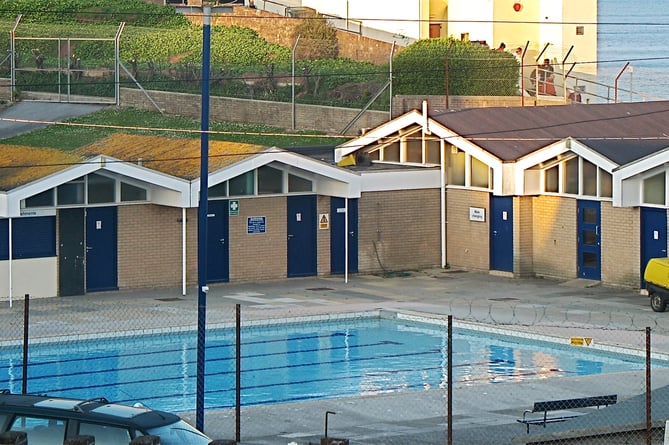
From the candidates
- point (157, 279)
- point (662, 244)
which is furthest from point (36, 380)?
point (662, 244)

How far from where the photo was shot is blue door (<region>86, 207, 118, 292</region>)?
34531 millimetres

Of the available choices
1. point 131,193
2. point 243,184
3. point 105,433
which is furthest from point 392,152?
point 105,433

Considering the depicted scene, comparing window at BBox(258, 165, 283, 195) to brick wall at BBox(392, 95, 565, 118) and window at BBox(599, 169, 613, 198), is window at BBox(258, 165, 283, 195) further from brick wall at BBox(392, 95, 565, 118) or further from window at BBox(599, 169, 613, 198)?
brick wall at BBox(392, 95, 565, 118)

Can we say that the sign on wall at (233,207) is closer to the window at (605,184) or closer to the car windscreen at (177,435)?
the window at (605,184)

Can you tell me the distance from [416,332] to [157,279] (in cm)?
698

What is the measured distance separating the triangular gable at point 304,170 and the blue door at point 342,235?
0.57 m

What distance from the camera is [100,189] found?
34.5m

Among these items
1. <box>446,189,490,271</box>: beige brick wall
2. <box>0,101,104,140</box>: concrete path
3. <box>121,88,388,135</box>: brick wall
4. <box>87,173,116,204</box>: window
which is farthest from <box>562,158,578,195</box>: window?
<box>0,101,104,140</box>: concrete path

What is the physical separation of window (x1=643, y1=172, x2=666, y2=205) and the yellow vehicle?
2.60m

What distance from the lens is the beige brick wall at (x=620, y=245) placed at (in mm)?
35531

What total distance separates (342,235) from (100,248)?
6548mm

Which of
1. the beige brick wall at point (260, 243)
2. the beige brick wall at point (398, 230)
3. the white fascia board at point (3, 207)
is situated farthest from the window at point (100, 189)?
the beige brick wall at point (398, 230)

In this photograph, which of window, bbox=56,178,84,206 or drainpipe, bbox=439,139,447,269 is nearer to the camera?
window, bbox=56,178,84,206

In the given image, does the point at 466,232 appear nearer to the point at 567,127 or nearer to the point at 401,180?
the point at 401,180
